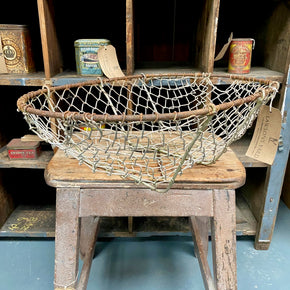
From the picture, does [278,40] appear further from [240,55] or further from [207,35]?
[207,35]

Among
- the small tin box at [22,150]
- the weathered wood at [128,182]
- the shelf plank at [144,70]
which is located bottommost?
the small tin box at [22,150]

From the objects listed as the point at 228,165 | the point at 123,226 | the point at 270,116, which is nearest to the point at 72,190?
the point at 228,165

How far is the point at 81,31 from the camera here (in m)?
1.30

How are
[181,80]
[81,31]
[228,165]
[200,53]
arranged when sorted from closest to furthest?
[228,165]
[181,80]
[200,53]
[81,31]

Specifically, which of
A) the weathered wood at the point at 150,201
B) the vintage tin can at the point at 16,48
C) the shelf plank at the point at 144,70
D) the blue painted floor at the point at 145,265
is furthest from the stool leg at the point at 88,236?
the vintage tin can at the point at 16,48

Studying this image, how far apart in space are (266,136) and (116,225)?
82 cm

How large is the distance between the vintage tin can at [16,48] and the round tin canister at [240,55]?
0.75 metres

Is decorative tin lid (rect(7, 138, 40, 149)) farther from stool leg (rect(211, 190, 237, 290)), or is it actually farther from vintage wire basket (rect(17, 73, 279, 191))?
stool leg (rect(211, 190, 237, 290))

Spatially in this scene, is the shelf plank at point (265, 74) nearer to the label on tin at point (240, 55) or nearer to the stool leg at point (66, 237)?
the label on tin at point (240, 55)

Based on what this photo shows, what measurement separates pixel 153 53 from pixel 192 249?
37.4 inches

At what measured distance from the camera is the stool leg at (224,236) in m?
0.66

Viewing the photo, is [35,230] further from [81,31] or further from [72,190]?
[81,31]

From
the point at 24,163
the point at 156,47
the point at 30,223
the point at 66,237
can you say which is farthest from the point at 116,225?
the point at 156,47

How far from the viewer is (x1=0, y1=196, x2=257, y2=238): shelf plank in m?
1.18
